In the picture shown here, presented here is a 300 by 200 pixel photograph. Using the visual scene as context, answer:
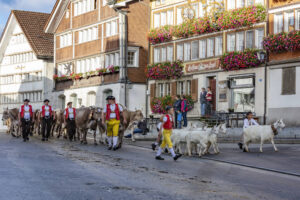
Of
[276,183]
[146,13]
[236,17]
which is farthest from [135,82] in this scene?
[276,183]

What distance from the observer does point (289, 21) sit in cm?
3198

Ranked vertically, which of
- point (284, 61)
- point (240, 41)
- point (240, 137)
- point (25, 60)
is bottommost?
point (240, 137)

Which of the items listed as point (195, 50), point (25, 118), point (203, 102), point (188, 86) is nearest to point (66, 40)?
point (188, 86)

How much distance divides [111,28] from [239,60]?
1507 cm

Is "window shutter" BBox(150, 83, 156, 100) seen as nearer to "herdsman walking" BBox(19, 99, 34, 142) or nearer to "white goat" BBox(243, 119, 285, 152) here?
"herdsman walking" BBox(19, 99, 34, 142)

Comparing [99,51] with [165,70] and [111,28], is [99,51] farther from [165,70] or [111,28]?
[165,70]

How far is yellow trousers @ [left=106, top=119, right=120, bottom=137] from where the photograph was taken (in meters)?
20.2

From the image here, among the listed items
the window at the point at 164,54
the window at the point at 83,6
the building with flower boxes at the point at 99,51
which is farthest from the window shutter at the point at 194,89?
the window at the point at 83,6

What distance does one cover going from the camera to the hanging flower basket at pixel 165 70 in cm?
3994

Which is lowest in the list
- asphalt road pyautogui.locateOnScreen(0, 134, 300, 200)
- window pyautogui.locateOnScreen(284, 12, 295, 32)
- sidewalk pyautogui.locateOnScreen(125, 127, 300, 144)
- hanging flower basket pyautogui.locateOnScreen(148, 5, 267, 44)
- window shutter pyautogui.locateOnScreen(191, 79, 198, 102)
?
asphalt road pyautogui.locateOnScreen(0, 134, 300, 200)

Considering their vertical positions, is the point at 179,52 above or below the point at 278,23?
below

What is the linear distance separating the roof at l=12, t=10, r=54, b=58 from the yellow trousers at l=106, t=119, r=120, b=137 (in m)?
41.5

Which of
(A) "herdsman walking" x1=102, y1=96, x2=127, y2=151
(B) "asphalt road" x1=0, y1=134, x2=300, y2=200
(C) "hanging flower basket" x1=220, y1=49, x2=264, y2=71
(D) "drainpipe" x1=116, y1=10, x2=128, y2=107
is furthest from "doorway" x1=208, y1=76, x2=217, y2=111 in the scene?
(B) "asphalt road" x1=0, y1=134, x2=300, y2=200

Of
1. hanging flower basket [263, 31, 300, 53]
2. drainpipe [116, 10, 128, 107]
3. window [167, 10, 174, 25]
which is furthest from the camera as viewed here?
drainpipe [116, 10, 128, 107]
